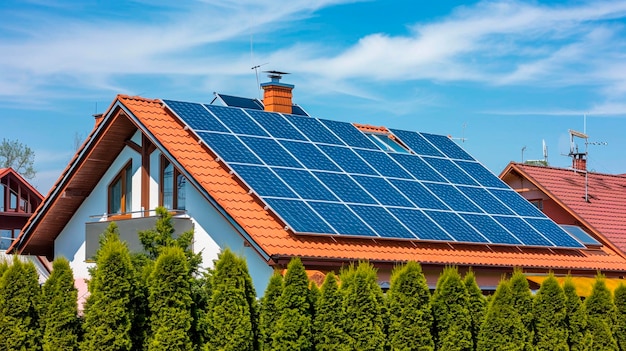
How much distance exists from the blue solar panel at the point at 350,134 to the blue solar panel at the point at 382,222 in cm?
444

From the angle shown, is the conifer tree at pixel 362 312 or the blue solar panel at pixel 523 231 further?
the blue solar panel at pixel 523 231

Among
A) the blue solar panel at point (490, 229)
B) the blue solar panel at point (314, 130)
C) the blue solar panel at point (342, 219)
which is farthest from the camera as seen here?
the blue solar panel at point (314, 130)

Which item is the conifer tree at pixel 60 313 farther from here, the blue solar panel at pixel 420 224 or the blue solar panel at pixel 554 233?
the blue solar panel at pixel 554 233

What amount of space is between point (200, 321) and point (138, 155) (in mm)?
9318

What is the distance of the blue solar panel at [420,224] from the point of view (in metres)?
27.1

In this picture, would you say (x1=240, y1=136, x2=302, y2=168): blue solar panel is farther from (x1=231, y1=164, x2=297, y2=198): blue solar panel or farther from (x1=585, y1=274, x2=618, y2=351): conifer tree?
(x1=585, y1=274, x2=618, y2=351): conifer tree

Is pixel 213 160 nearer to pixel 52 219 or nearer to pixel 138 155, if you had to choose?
pixel 138 155

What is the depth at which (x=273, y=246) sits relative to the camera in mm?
23469

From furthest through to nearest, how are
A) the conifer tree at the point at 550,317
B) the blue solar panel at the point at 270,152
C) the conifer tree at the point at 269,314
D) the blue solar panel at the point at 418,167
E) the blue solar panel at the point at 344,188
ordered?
the blue solar panel at the point at 418,167
the blue solar panel at the point at 270,152
the blue solar panel at the point at 344,188
the conifer tree at the point at 550,317
the conifer tree at the point at 269,314

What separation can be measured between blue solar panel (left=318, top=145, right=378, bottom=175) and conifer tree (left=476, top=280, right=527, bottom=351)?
685cm

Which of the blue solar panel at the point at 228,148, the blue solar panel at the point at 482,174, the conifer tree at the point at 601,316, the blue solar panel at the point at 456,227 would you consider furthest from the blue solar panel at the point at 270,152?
the conifer tree at the point at 601,316

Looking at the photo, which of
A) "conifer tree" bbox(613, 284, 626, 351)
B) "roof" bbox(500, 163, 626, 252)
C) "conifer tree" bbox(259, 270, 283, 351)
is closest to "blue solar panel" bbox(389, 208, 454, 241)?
"conifer tree" bbox(613, 284, 626, 351)

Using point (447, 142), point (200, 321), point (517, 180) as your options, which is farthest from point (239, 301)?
point (517, 180)

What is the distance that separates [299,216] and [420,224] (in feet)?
13.7
